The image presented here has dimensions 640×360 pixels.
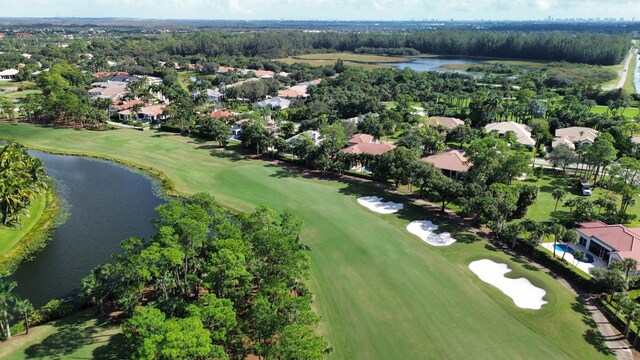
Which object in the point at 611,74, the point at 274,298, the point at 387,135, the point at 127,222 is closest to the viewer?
the point at 274,298

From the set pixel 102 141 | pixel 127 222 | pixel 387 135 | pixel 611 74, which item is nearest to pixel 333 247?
pixel 127 222

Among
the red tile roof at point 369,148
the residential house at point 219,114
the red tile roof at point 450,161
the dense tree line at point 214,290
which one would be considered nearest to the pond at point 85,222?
the dense tree line at point 214,290

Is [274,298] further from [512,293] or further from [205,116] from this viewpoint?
[205,116]

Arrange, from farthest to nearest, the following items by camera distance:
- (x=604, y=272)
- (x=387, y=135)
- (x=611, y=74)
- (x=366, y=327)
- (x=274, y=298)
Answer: (x=611, y=74) < (x=387, y=135) < (x=604, y=272) < (x=366, y=327) < (x=274, y=298)

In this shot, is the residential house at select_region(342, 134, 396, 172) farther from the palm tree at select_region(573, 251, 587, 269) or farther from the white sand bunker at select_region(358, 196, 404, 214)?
the palm tree at select_region(573, 251, 587, 269)

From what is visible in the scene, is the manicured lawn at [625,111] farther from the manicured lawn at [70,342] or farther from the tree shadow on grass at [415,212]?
the manicured lawn at [70,342]

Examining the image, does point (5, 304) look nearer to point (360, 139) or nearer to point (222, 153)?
point (222, 153)
